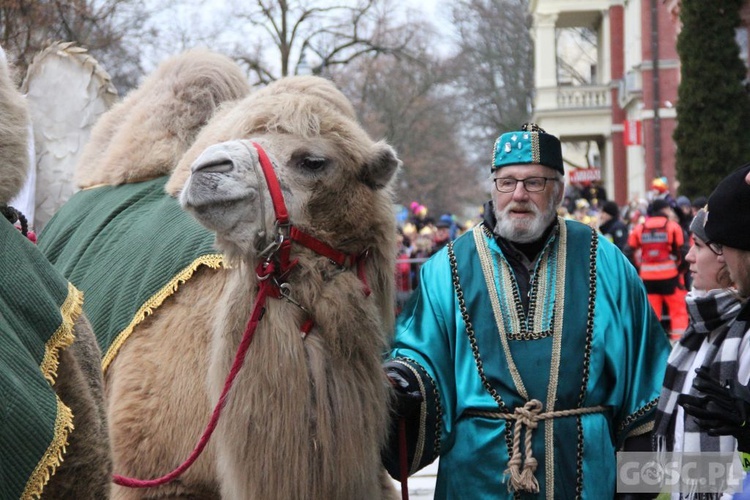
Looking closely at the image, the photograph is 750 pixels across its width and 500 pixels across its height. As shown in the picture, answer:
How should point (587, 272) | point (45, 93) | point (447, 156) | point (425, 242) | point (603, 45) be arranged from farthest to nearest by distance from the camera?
point (447, 156) → point (603, 45) → point (425, 242) → point (45, 93) → point (587, 272)

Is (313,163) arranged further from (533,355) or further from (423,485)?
(423,485)

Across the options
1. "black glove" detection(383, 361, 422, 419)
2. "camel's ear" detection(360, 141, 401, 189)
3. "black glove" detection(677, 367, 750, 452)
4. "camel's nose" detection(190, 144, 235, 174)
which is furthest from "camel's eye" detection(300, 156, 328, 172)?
"black glove" detection(677, 367, 750, 452)

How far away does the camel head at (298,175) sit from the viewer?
3.37 metres

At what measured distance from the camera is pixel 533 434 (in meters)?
3.90

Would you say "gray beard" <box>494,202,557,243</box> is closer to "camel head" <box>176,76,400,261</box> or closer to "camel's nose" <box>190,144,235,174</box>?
"camel head" <box>176,76,400,261</box>

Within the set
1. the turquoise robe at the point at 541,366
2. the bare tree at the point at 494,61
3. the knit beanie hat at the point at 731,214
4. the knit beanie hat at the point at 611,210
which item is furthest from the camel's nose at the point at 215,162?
the bare tree at the point at 494,61

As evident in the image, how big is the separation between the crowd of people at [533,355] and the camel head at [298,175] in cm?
54

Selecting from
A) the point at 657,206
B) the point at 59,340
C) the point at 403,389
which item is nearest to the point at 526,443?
the point at 403,389

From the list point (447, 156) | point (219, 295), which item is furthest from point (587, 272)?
point (447, 156)

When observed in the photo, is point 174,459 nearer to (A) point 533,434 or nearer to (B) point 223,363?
(B) point 223,363

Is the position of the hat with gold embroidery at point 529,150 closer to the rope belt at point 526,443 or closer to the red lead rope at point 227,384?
the rope belt at point 526,443

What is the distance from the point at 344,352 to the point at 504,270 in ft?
2.97

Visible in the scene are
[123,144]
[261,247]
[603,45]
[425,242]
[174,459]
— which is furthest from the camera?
[603,45]

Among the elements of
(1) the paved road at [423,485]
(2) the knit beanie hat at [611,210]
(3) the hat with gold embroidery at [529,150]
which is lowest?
(1) the paved road at [423,485]
